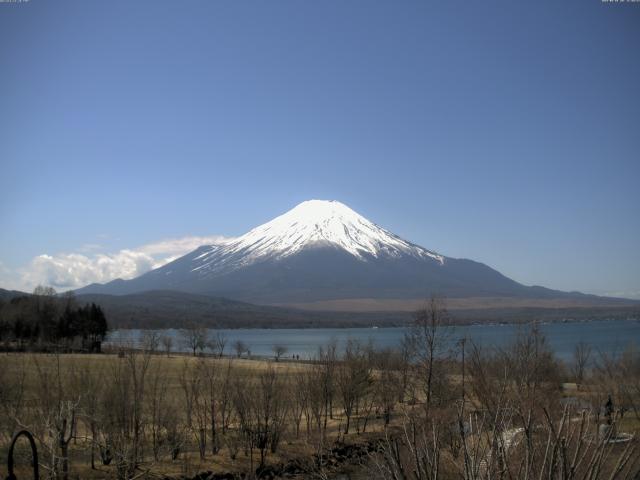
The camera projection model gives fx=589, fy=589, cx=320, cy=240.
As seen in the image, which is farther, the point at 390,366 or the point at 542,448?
the point at 390,366

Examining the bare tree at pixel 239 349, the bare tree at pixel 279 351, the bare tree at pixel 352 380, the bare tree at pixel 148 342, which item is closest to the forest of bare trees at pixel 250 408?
the bare tree at pixel 352 380

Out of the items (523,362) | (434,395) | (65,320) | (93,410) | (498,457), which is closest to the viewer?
(498,457)

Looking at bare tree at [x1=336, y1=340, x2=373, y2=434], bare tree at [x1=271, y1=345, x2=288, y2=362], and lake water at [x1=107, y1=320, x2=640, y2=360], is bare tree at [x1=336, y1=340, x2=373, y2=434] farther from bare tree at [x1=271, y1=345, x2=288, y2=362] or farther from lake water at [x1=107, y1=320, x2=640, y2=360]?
bare tree at [x1=271, y1=345, x2=288, y2=362]

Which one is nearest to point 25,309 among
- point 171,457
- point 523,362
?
point 171,457

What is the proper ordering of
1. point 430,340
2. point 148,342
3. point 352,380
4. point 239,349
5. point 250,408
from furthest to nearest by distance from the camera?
point 239,349
point 148,342
point 352,380
point 430,340
point 250,408

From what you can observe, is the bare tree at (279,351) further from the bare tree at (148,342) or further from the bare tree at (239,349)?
the bare tree at (148,342)

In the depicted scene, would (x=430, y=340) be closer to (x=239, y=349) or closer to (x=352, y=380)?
(x=352, y=380)

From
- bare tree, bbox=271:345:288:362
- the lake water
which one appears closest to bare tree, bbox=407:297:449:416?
the lake water

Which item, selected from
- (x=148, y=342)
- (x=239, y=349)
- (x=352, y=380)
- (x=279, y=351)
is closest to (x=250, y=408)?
(x=352, y=380)

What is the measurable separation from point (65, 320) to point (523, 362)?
252 ft

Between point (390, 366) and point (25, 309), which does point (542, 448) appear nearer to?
point (390, 366)

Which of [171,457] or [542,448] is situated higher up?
[542,448]

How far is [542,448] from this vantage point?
8984 mm

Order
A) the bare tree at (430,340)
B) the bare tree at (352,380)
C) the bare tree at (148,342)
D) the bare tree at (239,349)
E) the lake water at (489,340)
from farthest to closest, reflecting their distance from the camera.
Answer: the bare tree at (239,349) < the lake water at (489,340) < the bare tree at (352,380) < the bare tree at (430,340) < the bare tree at (148,342)
